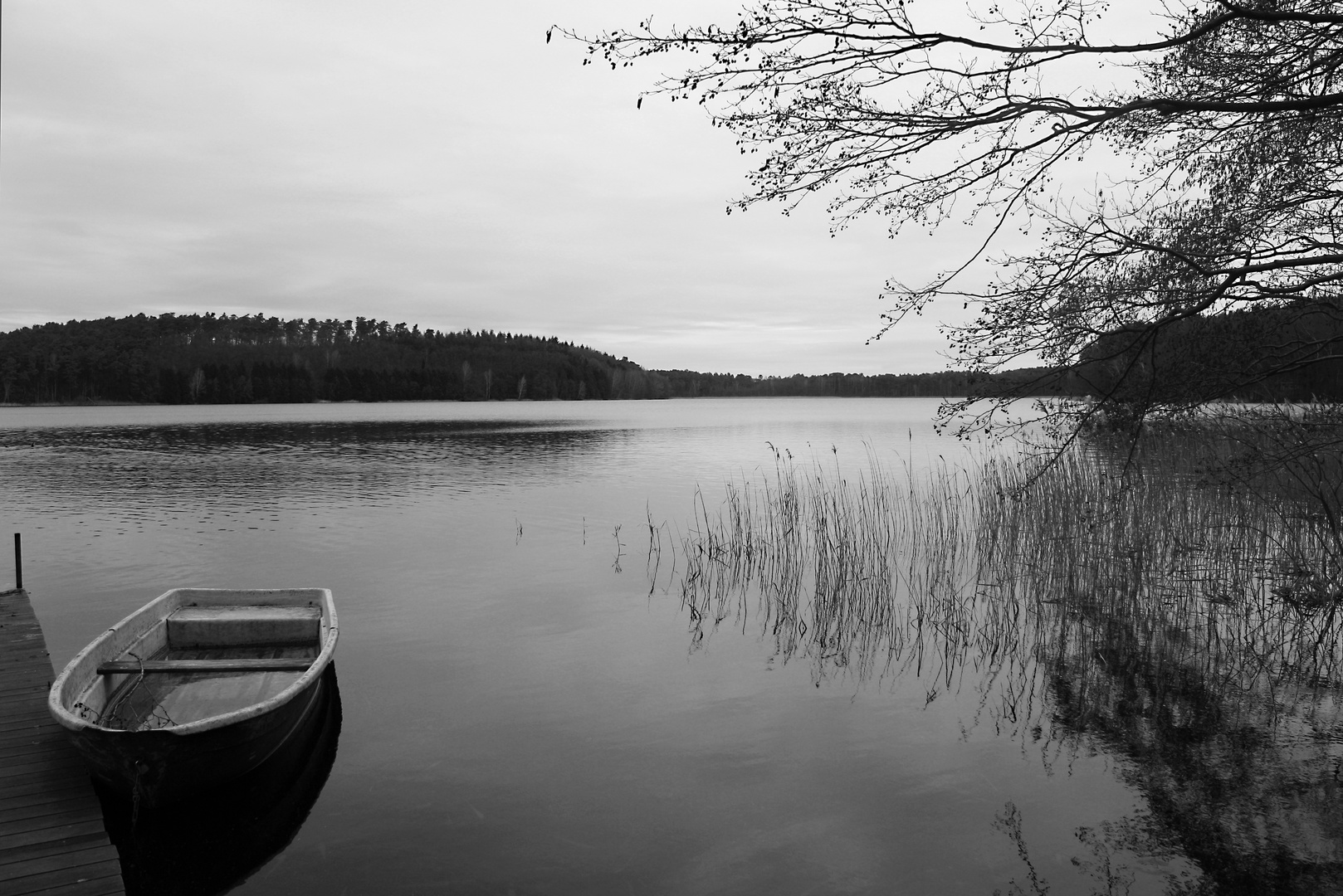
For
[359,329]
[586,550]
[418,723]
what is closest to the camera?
[418,723]

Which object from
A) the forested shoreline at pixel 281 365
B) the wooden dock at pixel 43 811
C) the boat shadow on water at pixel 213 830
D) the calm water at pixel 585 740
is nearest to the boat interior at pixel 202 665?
the wooden dock at pixel 43 811

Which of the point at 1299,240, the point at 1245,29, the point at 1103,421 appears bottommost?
the point at 1103,421

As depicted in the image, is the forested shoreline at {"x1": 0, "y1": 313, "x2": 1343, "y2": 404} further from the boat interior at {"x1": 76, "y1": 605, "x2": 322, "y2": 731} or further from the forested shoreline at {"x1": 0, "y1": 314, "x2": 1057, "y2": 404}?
the boat interior at {"x1": 76, "y1": 605, "x2": 322, "y2": 731}

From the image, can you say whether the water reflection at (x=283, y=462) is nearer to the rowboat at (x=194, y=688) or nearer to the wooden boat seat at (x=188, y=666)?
the rowboat at (x=194, y=688)

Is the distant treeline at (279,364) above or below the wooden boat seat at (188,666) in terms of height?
above

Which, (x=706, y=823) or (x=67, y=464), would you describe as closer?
(x=706, y=823)

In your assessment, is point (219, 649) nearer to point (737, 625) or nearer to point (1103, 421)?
point (737, 625)

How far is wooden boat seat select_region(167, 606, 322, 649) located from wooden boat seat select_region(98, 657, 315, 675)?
1079 millimetres

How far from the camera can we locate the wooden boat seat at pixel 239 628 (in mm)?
8555

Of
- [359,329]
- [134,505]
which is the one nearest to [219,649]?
[134,505]

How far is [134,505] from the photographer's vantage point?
21.8m

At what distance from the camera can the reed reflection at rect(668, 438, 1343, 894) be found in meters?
5.79

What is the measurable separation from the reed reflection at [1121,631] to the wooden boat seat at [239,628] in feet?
15.5

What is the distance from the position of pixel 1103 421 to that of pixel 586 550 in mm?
11140
